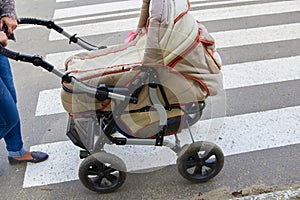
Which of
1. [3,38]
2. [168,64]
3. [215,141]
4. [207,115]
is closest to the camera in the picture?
[3,38]

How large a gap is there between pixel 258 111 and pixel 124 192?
5.59 feet

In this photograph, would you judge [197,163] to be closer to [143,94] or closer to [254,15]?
[143,94]

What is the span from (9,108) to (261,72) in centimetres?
292

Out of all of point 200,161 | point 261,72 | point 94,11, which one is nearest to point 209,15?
point 261,72

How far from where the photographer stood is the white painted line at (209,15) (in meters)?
5.54

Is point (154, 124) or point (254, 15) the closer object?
point (154, 124)

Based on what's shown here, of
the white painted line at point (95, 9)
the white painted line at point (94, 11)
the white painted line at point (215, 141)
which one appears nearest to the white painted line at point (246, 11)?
the white painted line at point (94, 11)

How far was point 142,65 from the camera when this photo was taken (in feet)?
8.10

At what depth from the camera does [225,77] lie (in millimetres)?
4301

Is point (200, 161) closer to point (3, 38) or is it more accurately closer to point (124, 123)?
point (124, 123)

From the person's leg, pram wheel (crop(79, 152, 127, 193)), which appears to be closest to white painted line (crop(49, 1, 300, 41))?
the person's leg

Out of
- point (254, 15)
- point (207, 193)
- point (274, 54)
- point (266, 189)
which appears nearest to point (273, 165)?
point (266, 189)

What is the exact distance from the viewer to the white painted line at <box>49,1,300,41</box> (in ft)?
18.2

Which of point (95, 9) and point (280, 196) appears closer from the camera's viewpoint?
point (280, 196)
